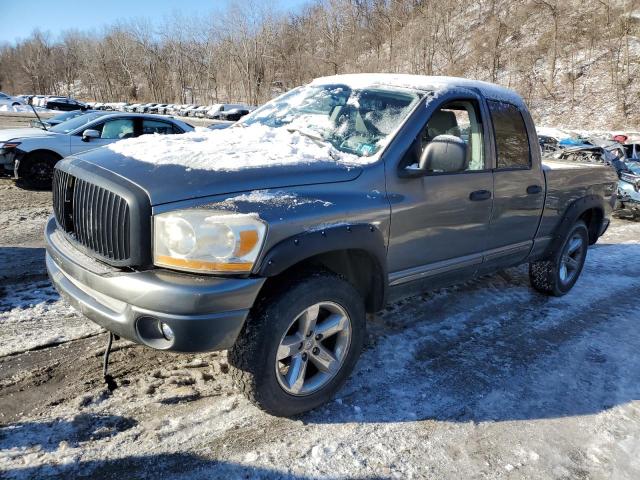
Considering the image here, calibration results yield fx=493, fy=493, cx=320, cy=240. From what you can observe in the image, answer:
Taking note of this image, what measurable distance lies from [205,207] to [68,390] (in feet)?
5.20

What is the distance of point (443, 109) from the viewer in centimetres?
376

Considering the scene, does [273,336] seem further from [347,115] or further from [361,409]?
[347,115]

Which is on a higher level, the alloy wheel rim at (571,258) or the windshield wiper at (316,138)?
the windshield wiper at (316,138)

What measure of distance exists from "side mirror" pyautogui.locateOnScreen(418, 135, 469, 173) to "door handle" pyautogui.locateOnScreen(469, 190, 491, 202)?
55cm

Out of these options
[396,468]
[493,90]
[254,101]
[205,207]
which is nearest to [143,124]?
[493,90]

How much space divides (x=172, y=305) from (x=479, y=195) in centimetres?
246

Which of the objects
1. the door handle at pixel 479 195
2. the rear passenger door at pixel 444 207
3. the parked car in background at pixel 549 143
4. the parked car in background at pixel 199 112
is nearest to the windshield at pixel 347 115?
the rear passenger door at pixel 444 207

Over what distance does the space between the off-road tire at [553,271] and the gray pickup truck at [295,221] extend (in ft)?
3.49

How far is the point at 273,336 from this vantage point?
8.54 ft

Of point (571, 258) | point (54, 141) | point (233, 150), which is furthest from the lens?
point (54, 141)

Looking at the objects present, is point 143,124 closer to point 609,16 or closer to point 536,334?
point 536,334

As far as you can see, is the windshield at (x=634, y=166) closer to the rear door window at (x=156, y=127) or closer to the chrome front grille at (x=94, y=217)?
the rear door window at (x=156, y=127)

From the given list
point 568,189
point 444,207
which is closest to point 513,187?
point 444,207

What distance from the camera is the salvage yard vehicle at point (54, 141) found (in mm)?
8914
